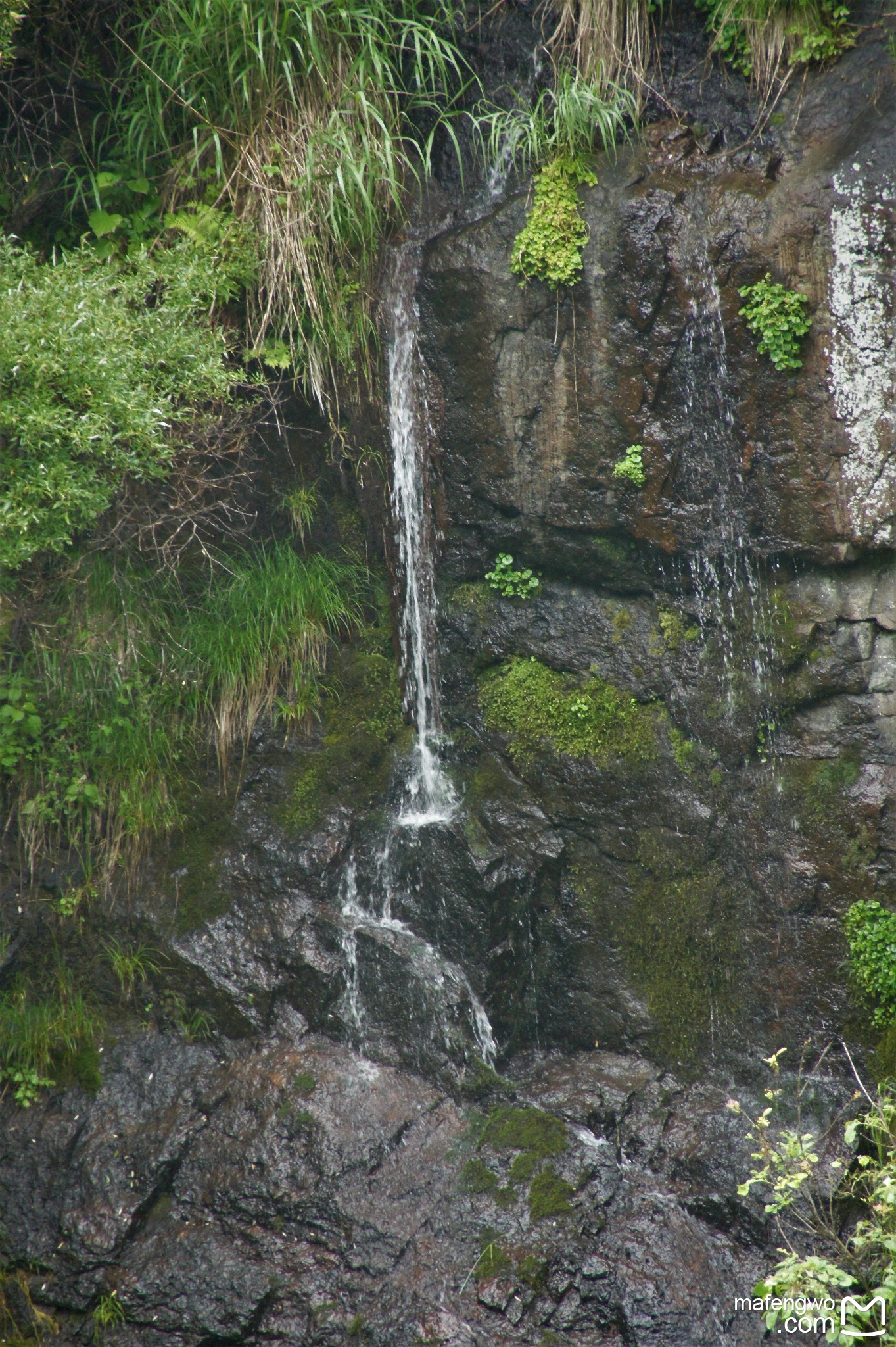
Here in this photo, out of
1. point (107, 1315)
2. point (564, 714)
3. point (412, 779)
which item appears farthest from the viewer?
point (412, 779)

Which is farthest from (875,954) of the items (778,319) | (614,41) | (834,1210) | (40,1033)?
(614,41)

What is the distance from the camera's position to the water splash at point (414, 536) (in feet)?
17.0

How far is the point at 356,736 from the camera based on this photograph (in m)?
5.39

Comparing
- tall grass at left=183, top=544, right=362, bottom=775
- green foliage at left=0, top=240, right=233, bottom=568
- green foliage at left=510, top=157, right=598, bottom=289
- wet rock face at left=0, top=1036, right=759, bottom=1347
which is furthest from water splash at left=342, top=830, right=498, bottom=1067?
green foliage at left=510, top=157, right=598, bottom=289

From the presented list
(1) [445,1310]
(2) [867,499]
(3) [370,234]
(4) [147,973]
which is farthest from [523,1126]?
(3) [370,234]

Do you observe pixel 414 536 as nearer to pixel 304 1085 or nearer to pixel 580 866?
pixel 580 866

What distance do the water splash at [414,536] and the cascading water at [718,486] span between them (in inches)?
55.8

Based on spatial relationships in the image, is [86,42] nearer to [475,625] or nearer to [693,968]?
[475,625]

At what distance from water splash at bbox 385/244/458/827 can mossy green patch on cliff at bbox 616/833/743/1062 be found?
113cm

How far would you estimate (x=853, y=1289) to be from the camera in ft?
11.3

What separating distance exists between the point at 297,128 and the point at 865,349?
306cm

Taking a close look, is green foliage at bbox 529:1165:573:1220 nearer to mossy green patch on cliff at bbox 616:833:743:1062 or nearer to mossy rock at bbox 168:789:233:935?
mossy green patch on cliff at bbox 616:833:743:1062

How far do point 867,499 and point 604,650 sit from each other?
57.5 inches

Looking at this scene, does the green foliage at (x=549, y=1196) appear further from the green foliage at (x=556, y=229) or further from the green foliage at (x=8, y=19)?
the green foliage at (x=8, y=19)
